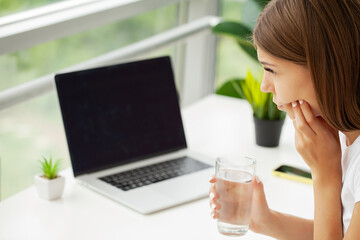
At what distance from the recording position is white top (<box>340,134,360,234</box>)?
101 centimetres

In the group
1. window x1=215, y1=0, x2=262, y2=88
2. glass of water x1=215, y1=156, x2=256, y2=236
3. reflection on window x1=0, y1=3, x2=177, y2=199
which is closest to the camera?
glass of water x1=215, y1=156, x2=256, y2=236

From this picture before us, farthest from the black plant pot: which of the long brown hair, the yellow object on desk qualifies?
the long brown hair

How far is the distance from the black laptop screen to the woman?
37cm

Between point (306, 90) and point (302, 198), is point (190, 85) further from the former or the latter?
point (306, 90)

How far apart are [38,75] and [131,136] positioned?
3.46 ft

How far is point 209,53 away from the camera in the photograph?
293cm

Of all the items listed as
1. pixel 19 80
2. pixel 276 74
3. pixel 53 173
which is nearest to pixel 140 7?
pixel 19 80

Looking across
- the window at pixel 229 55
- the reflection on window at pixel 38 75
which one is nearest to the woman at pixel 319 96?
the reflection on window at pixel 38 75

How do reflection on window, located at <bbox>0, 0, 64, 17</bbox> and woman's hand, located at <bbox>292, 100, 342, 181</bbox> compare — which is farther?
reflection on window, located at <bbox>0, 0, 64, 17</bbox>

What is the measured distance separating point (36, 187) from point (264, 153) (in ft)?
2.05

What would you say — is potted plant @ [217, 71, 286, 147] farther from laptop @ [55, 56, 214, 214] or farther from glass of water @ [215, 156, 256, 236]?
glass of water @ [215, 156, 256, 236]

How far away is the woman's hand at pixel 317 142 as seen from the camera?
1.05 m

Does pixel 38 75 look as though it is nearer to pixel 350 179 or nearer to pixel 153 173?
pixel 153 173

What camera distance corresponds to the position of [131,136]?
54.4 inches
